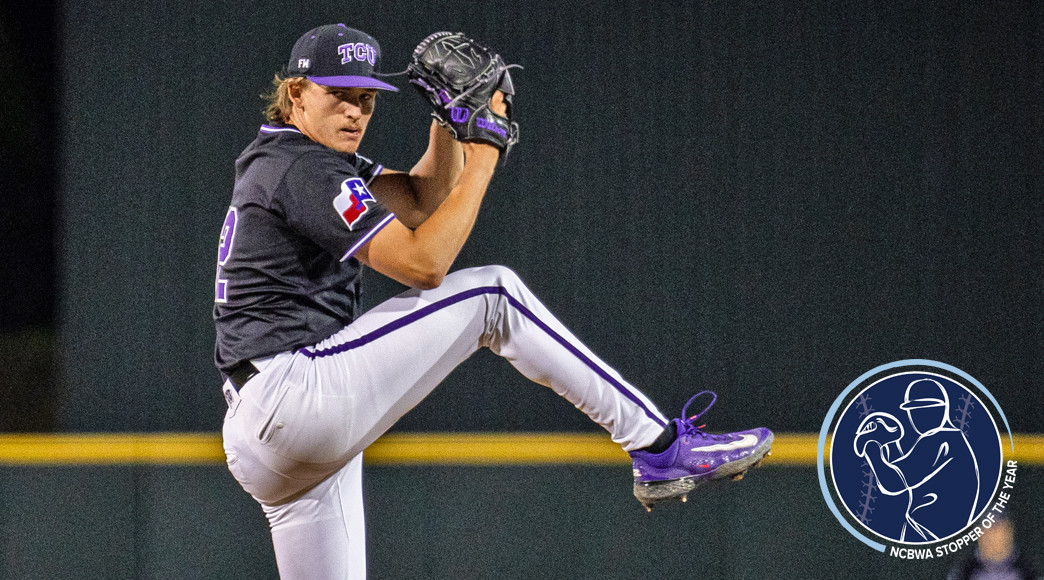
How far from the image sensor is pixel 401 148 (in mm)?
3121

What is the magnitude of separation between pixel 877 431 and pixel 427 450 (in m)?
1.24

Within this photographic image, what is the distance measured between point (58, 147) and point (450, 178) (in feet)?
6.05

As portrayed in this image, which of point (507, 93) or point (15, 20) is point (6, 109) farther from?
point (507, 93)

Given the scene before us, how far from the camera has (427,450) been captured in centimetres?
269

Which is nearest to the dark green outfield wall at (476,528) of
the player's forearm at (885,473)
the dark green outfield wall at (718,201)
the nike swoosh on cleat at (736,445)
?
the player's forearm at (885,473)

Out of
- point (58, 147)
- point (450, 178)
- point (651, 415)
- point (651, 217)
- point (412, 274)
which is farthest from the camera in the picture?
point (58, 147)

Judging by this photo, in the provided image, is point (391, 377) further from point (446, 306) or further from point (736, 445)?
point (736, 445)

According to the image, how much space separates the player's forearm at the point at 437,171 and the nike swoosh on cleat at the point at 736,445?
0.76 metres

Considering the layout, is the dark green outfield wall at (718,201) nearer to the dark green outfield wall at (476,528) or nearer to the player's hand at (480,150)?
the dark green outfield wall at (476,528)

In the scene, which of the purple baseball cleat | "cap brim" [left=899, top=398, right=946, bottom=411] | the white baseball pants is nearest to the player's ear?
the white baseball pants

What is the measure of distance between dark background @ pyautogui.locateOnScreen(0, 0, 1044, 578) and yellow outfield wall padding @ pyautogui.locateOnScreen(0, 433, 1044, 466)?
1.10ft

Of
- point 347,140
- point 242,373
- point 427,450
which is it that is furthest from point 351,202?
point 427,450

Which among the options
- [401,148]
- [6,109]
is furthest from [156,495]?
[6,109]

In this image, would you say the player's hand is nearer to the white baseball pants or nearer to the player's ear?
the white baseball pants
